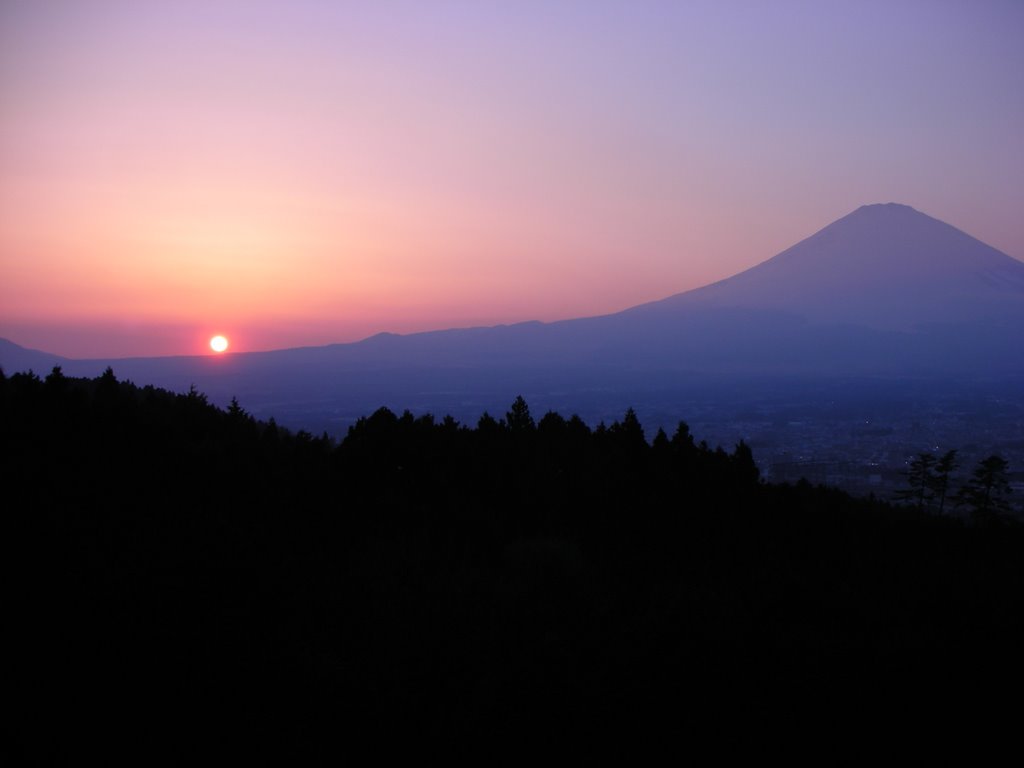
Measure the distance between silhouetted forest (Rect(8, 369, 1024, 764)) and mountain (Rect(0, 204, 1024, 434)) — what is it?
61.6m

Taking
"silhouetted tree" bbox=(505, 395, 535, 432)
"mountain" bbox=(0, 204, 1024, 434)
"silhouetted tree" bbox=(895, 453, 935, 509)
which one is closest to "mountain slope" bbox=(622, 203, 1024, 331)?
"mountain" bbox=(0, 204, 1024, 434)

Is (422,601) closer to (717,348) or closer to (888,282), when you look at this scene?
(717,348)

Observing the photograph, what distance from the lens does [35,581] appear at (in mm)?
7328

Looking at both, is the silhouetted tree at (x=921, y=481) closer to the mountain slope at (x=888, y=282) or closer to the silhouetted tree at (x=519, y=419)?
the silhouetted tree at (x=519, y=419)

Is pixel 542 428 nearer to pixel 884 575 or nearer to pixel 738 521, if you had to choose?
pixel 738 521

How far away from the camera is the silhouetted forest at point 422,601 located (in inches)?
247

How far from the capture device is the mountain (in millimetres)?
105500

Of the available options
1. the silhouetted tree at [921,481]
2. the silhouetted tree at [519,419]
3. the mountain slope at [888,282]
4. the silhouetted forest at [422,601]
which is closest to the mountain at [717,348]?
the mountain slope at [888,282]

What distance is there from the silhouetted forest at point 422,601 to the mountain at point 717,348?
202ft

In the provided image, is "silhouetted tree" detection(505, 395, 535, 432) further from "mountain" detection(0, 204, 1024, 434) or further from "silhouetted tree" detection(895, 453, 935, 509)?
"mountain" detection(0, 204, 1024, 434)

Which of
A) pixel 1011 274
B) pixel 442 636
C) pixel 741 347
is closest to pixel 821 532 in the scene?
pixel 442 636

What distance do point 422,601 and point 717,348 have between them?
143 meters

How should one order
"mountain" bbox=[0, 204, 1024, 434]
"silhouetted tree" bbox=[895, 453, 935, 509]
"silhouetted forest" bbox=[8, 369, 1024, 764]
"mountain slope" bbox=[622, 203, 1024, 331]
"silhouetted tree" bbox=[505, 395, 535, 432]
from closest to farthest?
"silhouetted forest" bbox=[8, 369, 1024, 764]
"silhouetted tree" bbox=[505, 395, 535, 432]
"silhouetted tree" bbox=[895, 453, 935, 509]
"mountain" bbox=[0, 204, 1024, 434]
"mountain slope" bbox=[622, 203, 1024, 331]

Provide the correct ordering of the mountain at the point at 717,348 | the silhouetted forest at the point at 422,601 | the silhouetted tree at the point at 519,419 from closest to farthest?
1. the silhouetted forest at the point at 422,601
2. the silhouetted tree at the point at 519,419
3. the mountain at the point at 717,348
